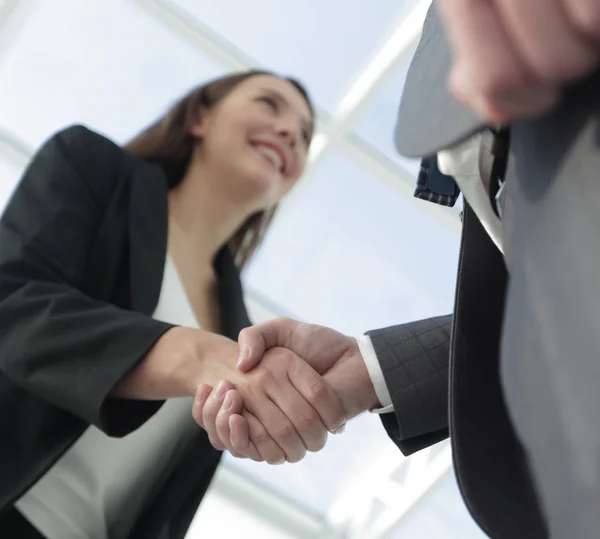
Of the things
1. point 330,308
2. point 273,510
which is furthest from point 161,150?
point 273,510

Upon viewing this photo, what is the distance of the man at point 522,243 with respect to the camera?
24 centimetres

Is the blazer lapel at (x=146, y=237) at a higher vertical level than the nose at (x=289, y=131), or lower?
lower

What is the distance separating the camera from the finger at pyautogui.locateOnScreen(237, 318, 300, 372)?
0.66 meters

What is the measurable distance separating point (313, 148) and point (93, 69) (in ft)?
2.17

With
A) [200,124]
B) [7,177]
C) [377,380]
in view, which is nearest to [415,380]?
[377,380]

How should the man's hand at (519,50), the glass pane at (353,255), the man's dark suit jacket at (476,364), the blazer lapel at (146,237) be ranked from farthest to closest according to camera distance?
the glass pane at (353,255) → the blazer lapel at (146,237) → the man's dark suit jacket at (476,364) → the man's hand at (519,50)

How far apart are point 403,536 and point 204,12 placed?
1881 millimetres

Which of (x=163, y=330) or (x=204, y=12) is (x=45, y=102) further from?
(x=163, y=330)

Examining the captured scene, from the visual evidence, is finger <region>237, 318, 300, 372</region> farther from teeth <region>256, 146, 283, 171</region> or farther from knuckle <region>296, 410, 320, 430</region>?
teeth <region>256, 146, 283, 171</region>

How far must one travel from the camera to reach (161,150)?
124 cm

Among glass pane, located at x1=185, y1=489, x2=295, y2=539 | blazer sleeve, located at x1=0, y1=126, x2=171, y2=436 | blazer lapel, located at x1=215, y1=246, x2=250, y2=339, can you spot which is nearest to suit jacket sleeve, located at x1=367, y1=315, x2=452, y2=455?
blazer sleeve, located at x1=0, y1=126, x2=171, y2=436

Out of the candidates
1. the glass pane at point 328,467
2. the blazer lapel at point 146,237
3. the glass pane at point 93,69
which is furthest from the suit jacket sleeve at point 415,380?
the glass pane at point 328,467

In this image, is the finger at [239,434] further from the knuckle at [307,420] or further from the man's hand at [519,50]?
the man's hand at [519,50]

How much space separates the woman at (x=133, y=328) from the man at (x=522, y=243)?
0.75 ft
